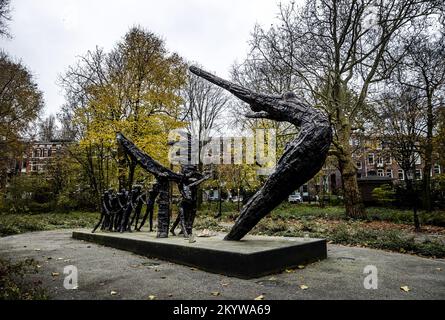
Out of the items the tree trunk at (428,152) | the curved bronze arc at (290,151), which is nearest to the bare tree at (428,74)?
the tree trunk at (428,152)

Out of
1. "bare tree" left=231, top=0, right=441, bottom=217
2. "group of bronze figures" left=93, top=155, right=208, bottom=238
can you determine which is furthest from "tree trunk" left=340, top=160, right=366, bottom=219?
"group of bronze figures" left=93, top=155, right=208, bottom=238

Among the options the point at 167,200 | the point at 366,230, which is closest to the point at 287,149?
the point at 167,200

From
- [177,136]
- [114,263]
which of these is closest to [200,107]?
[177,136]

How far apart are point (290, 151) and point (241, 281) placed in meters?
2.84

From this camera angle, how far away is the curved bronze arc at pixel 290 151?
6.51m

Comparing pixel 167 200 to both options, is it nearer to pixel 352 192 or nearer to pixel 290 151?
pixel 290 151

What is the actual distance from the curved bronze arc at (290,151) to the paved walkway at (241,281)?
5.23 feet

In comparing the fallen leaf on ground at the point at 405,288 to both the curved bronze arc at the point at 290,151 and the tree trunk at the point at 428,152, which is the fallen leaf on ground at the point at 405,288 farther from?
the tree trunk at the point at 428,152

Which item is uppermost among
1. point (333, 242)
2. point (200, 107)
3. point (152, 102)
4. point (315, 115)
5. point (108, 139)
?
point (200, 107)

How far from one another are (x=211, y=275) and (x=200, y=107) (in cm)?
2605

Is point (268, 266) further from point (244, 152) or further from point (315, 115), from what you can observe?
point (244, 152)

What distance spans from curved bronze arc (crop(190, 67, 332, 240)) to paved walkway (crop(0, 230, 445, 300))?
5.23 ft
